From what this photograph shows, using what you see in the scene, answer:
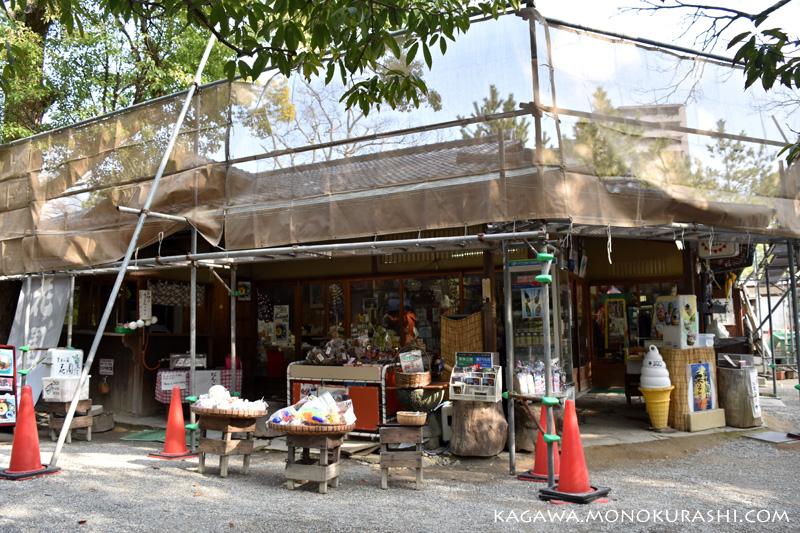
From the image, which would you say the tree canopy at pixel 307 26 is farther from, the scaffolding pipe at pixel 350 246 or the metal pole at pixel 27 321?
the metal pole at pixel 27 321

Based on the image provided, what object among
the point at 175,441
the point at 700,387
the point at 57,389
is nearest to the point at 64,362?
the point at 57,389

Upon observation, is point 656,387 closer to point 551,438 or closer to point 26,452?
point 551,438

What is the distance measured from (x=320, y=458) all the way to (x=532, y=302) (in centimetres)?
386

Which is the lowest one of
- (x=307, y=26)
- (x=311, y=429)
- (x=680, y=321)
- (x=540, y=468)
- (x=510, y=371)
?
(x=540, y=468)

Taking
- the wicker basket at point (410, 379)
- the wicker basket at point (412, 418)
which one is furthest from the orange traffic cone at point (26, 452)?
the wicker basket at point (410, 379)

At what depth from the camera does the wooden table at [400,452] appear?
6.65m

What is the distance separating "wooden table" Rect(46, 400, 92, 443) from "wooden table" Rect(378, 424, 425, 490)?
5.62m

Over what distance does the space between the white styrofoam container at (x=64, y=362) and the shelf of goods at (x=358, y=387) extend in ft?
12.5

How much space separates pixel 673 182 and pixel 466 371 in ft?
12.3

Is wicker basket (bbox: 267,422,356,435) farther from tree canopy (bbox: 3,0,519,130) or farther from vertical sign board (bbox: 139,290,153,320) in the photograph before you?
vertical sign board (bbox: 139,290,153,320)

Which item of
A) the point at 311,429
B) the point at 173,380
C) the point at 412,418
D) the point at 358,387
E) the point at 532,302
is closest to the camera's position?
the point at 311,429

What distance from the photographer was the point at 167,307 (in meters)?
12.4

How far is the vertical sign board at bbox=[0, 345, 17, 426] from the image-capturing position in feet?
30.4

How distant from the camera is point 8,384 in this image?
9367 millimetres
